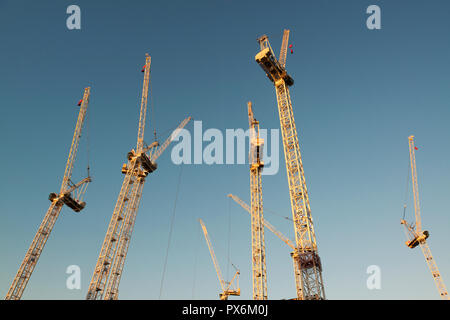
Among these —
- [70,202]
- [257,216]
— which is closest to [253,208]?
[257,216]

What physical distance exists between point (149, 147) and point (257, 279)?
43074 millimetres

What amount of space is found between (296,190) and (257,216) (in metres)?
18.8

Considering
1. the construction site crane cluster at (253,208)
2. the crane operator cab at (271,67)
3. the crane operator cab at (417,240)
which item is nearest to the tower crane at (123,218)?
the construction site crane cluster at (253,208)

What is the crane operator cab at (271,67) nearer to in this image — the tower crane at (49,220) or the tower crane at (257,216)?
the tower crane at (257,216)

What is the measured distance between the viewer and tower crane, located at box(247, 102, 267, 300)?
62.3 m

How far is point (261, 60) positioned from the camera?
211 feet

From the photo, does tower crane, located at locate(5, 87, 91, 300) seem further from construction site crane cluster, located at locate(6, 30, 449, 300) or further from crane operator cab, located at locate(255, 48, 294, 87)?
crane operator cab, located at locate(255, 48, 294, 87)

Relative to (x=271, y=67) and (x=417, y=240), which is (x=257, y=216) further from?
(x=417, y=240)

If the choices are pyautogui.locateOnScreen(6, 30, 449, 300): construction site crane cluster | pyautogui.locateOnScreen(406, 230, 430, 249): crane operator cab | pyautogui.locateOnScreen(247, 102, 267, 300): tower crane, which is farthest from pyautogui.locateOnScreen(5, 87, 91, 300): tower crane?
pyautogui.locateOnScreen(406, 230, 430, 249): crane operator cab

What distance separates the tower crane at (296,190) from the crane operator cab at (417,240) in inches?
2627

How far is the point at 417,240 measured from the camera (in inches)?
3802
